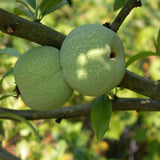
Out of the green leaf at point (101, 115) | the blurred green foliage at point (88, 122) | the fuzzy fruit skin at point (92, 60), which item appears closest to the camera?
the fuzzy fruit skin at point (92, 60)

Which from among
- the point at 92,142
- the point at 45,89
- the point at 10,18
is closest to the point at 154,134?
the point at 92,142

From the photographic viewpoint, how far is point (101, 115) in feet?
2.70

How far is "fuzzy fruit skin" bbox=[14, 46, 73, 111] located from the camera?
29.4 inches

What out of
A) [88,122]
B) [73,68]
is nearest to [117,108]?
[73,68]

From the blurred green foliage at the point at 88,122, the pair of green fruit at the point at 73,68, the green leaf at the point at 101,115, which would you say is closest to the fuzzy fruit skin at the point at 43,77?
the pair of green fruit at the point at 73,68

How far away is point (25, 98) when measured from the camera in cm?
80

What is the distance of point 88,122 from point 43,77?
6.71 ft

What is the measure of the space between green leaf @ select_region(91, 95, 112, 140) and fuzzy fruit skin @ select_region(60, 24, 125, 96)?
126mm

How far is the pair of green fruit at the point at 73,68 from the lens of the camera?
684mm

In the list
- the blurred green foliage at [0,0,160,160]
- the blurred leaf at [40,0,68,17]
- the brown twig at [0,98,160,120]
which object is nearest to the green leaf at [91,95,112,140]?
the brown twig at [0,98,160,120]

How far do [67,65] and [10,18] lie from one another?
7.6 inches

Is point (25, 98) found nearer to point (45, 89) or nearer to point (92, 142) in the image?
point (45, 89)

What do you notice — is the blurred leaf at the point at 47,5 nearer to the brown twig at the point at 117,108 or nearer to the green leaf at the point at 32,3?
the green leaf at the point at 32,3

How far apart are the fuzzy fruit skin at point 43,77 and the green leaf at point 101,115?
120 millimetres
